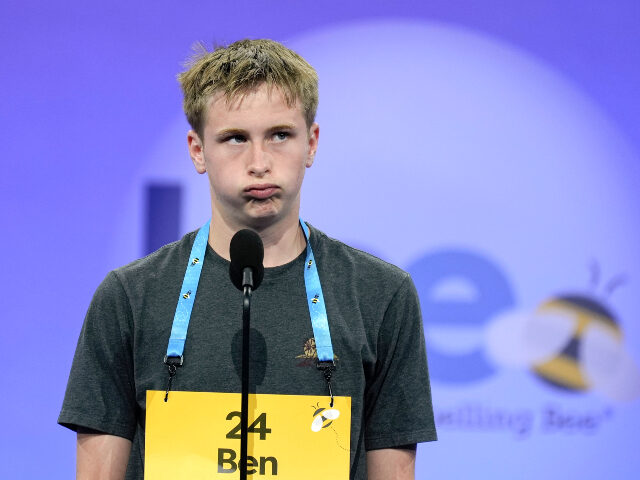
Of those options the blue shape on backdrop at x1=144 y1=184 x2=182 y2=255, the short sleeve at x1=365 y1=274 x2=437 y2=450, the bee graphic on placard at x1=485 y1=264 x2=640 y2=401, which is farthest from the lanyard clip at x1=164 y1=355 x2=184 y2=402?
the bee graphic on placard at x1=485 y1=264 x2=640 y2=401

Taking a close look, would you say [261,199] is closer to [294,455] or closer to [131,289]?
[131,289]

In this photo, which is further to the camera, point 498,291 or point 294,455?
point 498,291

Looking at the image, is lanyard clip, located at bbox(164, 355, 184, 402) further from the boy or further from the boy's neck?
the boy's neck

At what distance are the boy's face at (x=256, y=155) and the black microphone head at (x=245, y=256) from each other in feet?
0.51

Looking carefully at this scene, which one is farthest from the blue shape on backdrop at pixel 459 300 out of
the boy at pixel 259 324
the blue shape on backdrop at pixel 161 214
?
the boy at pixel 259 324

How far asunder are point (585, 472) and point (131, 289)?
1.85 meters

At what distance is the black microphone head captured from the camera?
1.22 meters

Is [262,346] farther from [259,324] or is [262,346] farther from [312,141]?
[312,141]

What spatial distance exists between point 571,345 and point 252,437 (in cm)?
168

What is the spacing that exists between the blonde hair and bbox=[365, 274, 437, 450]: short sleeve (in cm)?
39

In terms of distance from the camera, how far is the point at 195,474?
4.42ft

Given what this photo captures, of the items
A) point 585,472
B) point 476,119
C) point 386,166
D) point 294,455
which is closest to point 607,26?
point 476,119

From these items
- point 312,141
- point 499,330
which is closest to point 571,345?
point 499,330

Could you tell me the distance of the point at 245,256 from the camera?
1216 millimetres
